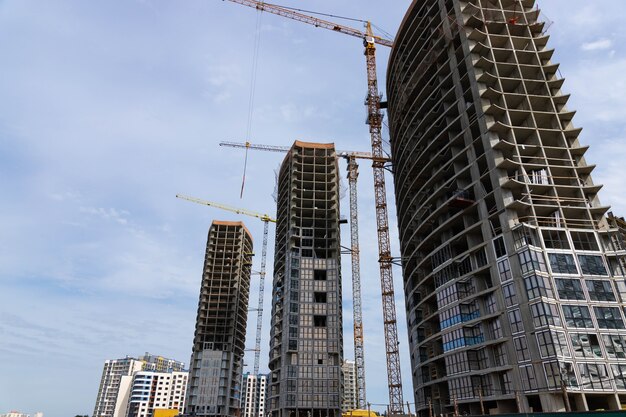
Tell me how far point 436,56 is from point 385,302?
181 feet

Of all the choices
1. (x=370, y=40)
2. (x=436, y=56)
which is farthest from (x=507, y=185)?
(x=370, y=40)

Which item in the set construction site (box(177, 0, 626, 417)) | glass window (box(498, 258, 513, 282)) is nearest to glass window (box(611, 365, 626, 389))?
construction site (box(177, 0, 626, 417))

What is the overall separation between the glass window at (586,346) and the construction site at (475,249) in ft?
0.49

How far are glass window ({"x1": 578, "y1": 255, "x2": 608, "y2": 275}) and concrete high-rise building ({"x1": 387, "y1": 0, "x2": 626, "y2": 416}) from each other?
0.53 ft

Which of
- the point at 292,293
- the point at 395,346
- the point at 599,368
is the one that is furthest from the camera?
the point at 292,293

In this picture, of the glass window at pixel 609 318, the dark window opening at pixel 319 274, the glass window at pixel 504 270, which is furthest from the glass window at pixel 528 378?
the dark window opening at pixel 319 274

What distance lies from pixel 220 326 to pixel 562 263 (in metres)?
119

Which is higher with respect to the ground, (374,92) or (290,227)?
(374,92)

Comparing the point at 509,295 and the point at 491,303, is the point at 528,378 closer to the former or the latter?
the point at 509,295

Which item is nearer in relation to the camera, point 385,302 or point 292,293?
point 385,302

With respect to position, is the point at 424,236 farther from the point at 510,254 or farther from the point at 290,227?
the point at 290,227

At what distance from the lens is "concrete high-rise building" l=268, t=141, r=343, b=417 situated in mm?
104812

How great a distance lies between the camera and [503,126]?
69500mm

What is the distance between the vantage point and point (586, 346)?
2153 inches
